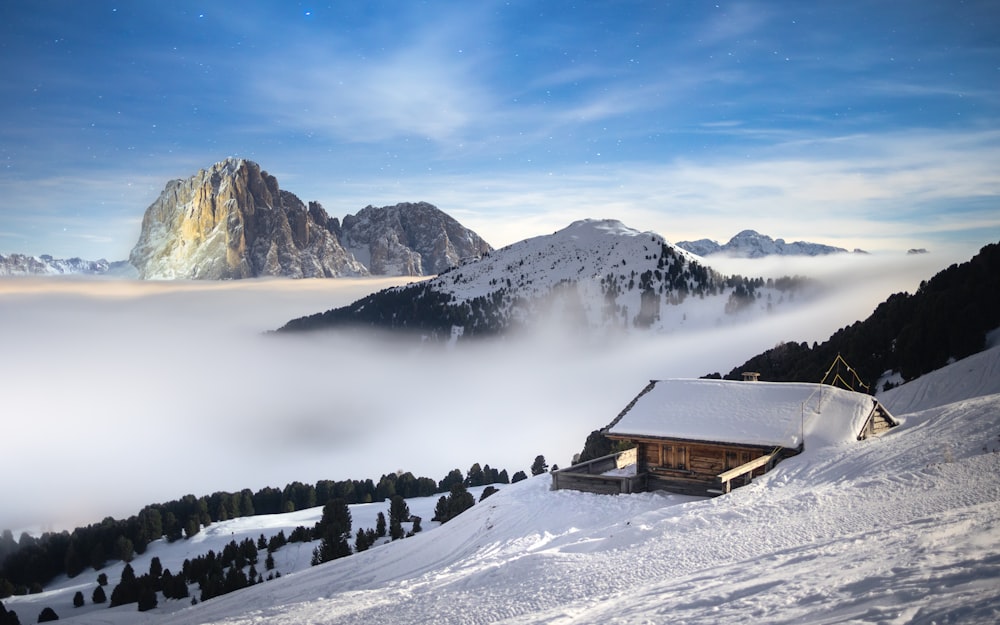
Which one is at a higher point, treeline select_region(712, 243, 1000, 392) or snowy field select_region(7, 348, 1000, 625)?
treeline select_region(712, 243, 1000, 392)

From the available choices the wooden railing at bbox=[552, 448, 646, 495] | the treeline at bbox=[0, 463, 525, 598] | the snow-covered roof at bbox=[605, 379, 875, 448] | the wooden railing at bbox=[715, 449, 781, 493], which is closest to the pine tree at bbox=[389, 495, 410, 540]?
the treeline at bbox=[0, 463, 525, 598]

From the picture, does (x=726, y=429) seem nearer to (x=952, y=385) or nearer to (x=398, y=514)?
(x=952, y=385)

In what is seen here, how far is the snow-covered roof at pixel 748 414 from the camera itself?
82.7 feet

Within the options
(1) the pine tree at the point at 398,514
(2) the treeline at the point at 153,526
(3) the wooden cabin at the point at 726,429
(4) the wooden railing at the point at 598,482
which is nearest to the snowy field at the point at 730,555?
(4) the wooden railing at the point at 598,482

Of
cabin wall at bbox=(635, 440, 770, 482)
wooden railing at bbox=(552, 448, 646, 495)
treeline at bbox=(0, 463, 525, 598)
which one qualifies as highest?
cabin wall at bbox=(635, 440, 770, 482)

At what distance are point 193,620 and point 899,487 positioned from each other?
70.8 ft

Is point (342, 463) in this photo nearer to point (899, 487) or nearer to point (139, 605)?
point (139, 605)

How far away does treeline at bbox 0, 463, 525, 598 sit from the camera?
80.9 m

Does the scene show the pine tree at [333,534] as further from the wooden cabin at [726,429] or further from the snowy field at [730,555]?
the wooden cabin at [726,429]

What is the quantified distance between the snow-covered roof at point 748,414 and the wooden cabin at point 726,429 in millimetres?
36

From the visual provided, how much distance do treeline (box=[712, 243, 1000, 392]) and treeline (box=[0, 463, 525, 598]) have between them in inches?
2323

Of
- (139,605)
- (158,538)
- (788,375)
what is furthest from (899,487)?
(158,538)

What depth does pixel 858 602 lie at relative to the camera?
942 cm

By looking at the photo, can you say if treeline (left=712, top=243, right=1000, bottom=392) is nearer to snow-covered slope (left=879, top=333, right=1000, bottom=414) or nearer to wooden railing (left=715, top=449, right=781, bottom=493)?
snow-covered slope (left=879, top=333, right=1000, bottom=414)
